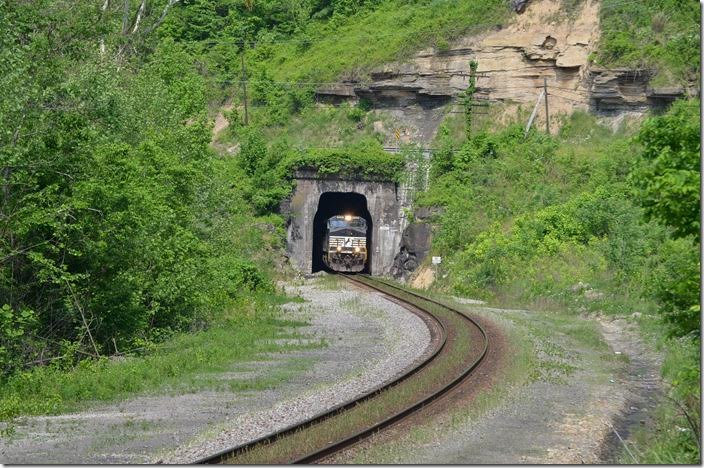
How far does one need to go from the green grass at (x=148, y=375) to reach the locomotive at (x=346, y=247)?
26.5 meters

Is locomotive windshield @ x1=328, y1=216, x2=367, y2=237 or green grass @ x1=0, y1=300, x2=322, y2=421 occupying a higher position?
locomotive windshield @ x1=328, y1=216, x2=367, y2=237

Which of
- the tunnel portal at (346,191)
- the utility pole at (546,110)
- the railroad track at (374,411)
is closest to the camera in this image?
the railroad track at (374,411)

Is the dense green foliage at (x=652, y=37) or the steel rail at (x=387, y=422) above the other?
the dense green foliage at (x=652, y=37)

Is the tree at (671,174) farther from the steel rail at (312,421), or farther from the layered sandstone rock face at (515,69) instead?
the layered sandstone rock face at (515,69)

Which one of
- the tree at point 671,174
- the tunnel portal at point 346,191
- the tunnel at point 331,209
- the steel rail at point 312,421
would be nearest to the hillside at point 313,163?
the tree at point 671,174

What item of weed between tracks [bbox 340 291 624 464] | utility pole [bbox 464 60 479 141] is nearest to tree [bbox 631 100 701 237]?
weed between tracks [bbox 340 291 624 464]

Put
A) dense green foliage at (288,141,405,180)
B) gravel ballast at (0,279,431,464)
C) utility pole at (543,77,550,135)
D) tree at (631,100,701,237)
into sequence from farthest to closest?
utility pole at (543,77,550,135) < dense green foliage at (288,141,405,180) < gravel ballast at (0,279,431,464) < tree at (631,100,701,237)

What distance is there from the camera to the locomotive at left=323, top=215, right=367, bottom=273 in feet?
164

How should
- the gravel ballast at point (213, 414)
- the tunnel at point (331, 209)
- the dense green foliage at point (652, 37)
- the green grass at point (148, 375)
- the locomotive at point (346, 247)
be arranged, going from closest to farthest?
the gravel ballast at point (213, 414) → the green grass at point (148, 375) → the dense green foliage at point (652, 37) → the locomotive at point (346, 247) → the tunnel at point (331, 209)

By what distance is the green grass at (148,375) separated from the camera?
1544 centimetres

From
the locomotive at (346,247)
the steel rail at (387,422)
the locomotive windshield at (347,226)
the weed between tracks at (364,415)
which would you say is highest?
the locomotive windshield at (347,226)

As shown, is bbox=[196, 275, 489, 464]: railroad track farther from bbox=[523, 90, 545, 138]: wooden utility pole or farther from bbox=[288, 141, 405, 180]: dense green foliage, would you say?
bbox=[523, 90, 545, 138]: wooden utility pole

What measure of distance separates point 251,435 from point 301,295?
2329cm

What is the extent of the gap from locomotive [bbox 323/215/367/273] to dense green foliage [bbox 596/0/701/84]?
15078mm
